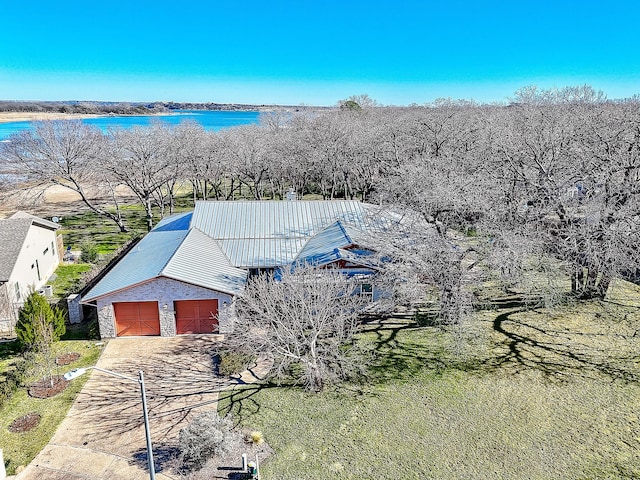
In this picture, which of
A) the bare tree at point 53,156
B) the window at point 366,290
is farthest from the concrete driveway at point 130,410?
the bare tree at point 53,156

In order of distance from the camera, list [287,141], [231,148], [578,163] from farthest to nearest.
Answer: [287,141], [231,148], [578,163]

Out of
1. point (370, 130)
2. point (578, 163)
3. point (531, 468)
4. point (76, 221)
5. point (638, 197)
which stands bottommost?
point (531, 468)

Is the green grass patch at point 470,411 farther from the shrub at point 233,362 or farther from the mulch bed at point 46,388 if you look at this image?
the mulch bed at point 46,388

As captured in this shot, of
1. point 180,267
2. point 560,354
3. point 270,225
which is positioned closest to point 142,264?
point 180,267

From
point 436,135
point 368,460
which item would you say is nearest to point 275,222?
point 368,460

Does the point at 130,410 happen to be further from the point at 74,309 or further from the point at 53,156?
the point at 53,156

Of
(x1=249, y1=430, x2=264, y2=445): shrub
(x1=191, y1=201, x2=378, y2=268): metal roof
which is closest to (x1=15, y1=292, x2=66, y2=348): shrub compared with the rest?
(x1=191, y1=201, x2=378, y2=268): metal roof

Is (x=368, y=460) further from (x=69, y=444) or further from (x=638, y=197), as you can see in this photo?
(x=638, y=197)
